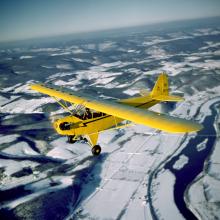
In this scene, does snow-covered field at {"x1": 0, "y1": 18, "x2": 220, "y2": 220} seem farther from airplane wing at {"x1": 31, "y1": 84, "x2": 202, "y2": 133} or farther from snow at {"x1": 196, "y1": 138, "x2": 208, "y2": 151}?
airplane wing at {"x1": 31, "y1": 84, "x2": 202, "y2": 133}

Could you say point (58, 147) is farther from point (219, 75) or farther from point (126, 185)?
point (219, 75)

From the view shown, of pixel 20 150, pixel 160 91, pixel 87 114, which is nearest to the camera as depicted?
pixel 87 114

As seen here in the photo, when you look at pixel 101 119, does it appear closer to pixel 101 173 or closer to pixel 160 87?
pixel 160 87

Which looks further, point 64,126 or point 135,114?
point 64,126

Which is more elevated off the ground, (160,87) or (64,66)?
(160,87)

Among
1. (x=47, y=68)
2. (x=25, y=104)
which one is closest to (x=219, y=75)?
(x=25, y=104)

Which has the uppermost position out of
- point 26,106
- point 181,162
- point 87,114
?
point 87,114

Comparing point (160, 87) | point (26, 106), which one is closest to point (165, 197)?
point (160, 87)

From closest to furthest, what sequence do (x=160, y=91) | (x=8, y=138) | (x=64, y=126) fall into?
1. (x=64, y=126)
2. (x=160, y=91)
3. (x=8, y=138)

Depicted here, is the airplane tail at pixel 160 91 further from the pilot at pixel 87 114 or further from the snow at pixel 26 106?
the snow at pixel 26 106
